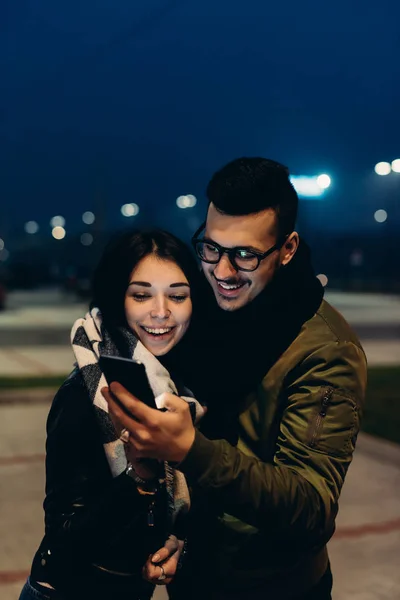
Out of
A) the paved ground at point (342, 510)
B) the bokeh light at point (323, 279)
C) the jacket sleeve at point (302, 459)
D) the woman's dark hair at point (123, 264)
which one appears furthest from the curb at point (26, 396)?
the jacket sleeve at point (302, 459)

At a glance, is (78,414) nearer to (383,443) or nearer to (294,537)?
(294,537)

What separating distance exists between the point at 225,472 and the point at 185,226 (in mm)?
96896

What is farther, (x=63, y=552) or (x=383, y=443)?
(x=383, y=443)

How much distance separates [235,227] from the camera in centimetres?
183

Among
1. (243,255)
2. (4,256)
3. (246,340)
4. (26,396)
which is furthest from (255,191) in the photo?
(4,256)

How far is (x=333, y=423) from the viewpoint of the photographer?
164 cm

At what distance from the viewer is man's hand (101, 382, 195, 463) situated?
140cm

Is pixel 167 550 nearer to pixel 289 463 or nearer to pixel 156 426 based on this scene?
pixel 289 463

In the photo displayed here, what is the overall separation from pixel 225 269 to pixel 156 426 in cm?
59

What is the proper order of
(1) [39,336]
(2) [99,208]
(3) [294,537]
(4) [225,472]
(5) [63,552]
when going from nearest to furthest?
(4) [225,472], (3) [294,537], (5) [63,552], (1) [39,336], (2) [99,208]

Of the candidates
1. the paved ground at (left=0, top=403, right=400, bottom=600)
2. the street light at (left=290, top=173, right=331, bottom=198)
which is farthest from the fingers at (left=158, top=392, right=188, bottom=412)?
the street light at (left=290, top=173, right=331, bottom=198)

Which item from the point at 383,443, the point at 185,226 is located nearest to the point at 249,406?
the point at 383,443

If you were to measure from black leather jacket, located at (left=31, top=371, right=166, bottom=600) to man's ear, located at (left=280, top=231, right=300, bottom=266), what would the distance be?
0.67 meters

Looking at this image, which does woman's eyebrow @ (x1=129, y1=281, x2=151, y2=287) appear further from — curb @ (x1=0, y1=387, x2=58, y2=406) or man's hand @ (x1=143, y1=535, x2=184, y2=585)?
curb @ (x1=0, y1=387, x2=58, y2=406)
